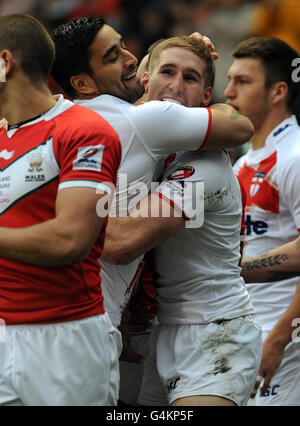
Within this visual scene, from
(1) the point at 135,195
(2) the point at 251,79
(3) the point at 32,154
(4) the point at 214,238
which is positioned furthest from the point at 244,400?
(2) the point at 251,79

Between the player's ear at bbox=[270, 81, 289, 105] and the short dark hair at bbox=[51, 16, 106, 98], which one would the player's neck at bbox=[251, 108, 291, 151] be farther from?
the short dark hair at bbox=[51, 16, 106, 98]

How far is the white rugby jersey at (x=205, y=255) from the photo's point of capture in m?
3.38

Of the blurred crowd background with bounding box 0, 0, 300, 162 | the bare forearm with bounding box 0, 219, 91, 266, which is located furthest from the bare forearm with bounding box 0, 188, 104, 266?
the blurred crowd background with bounding box 0, 0, 300, 162

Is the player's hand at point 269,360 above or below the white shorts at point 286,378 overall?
above

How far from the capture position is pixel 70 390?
2.58 m

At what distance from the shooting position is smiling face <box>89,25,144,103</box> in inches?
129

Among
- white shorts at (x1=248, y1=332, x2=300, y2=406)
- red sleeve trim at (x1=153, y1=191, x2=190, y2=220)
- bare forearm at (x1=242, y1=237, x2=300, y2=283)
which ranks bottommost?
white shorts at (x1=248, y1=332, x2=300, y2=406)

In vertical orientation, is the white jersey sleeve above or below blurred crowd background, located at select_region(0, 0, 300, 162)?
above

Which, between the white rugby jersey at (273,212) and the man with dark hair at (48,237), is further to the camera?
the white rugby jersey at (273,212)

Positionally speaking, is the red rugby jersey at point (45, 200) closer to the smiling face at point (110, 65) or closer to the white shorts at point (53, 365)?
the white shorts at point (53, 365)

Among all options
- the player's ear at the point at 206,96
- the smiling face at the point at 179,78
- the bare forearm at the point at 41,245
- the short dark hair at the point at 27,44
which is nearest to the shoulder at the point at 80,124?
the short dark hair at the point at 27,44

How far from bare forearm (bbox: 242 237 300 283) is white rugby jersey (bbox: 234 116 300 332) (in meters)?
0.31

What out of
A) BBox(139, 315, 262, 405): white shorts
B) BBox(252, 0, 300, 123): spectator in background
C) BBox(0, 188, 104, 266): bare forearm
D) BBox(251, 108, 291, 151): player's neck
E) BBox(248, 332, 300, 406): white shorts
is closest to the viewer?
BBox(0, 188, 104, 266): bare forearm
